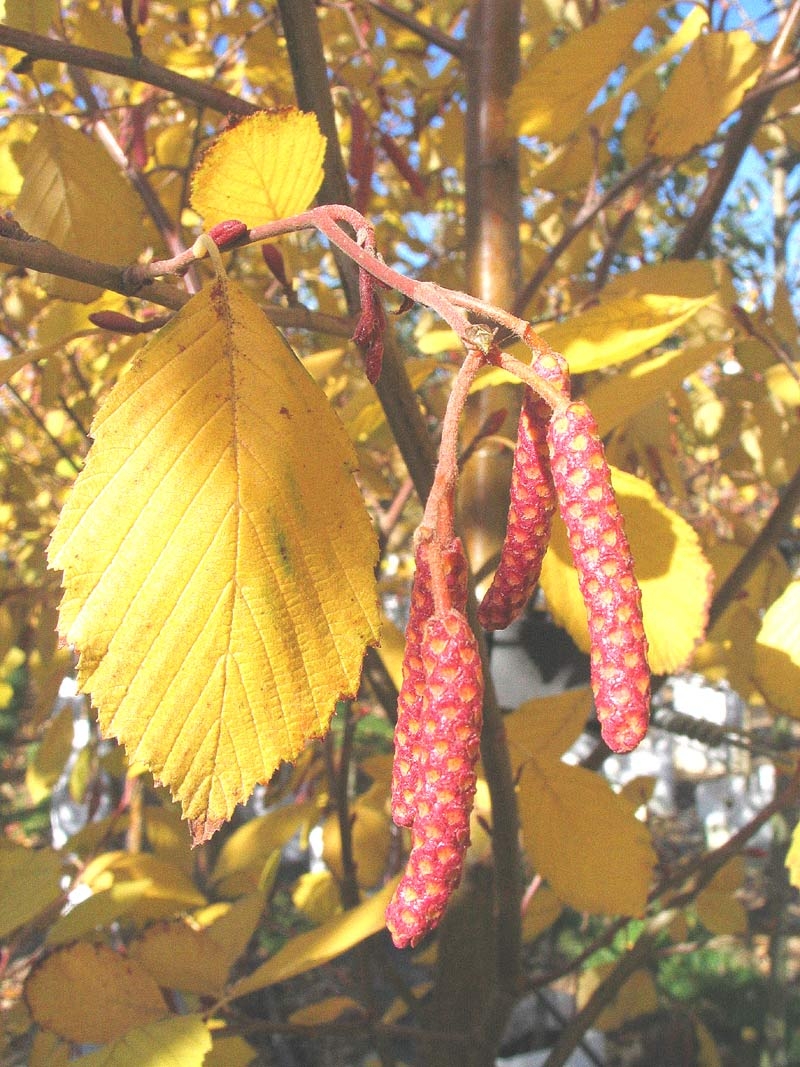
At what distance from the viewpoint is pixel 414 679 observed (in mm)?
439

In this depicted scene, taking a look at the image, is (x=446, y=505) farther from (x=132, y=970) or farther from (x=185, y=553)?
(x=132, y=970)

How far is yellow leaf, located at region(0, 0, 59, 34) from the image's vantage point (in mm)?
783

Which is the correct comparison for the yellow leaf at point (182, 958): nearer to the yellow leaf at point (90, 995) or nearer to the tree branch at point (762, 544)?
the yellow leaf at point (90, 995)

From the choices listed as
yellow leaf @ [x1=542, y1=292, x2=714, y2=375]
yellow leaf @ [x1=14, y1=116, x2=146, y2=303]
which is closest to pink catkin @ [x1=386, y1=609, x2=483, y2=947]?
yellow leaf @ [x1=542, y1=292, x2=714, y2=375]

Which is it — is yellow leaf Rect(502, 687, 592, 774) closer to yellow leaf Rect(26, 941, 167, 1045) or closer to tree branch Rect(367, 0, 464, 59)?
yellow leaf Rect(26, 941, 167, 1045)

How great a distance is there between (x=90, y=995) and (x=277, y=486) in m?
0.66

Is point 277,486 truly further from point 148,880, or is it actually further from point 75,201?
point 148,880

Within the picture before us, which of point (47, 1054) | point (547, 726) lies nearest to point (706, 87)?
point (547, 726)

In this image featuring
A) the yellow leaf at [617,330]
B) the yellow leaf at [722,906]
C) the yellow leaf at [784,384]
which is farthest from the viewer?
the yellow leaf at [722,906]

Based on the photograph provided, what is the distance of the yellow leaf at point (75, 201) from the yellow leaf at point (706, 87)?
25.3 inches

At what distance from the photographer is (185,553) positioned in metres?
0.42

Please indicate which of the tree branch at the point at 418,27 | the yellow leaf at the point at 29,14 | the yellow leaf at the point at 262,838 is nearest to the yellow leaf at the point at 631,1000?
the yellow leaf at the point at 262,838

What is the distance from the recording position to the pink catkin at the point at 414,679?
43cm

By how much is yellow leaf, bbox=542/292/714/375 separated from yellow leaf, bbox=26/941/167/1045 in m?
0.71
